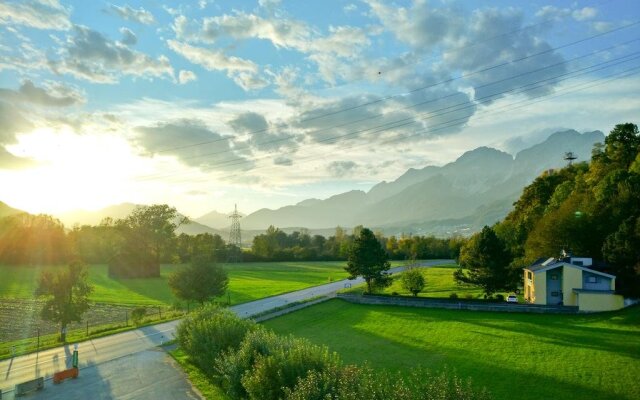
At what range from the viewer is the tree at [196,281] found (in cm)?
5391

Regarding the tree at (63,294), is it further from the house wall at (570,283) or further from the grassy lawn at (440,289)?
the house wall at (570,283)

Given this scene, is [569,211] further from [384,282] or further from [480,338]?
[480,338]

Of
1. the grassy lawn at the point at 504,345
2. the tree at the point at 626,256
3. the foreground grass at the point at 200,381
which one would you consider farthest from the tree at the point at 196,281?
the tree at the point at 626,256

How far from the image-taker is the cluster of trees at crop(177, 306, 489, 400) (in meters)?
14.7

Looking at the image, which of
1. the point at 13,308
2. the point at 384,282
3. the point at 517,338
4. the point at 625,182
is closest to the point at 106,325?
the point at 13,308

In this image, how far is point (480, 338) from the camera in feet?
125

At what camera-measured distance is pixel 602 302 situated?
1833 inches

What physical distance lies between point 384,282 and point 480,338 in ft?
100.0

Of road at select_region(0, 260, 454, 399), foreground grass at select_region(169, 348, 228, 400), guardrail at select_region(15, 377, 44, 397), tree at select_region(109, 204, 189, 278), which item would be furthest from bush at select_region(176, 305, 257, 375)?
tree at select_region(109, 204, 189, 278)

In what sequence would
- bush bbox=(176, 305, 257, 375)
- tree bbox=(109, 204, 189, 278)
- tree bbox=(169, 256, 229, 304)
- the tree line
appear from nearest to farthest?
1. bush bbox=(176, 305, 257, 375)
2. tree bbox=(169, 256, 229, 304)
3. tree bbox=(109, 204, 189, 278)
4. the tree line

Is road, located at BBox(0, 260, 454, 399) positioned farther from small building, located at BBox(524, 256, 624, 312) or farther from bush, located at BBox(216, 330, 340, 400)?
small building, located at BBox(524, 256, 624, 312)

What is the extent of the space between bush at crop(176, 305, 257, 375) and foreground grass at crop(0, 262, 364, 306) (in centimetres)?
2976

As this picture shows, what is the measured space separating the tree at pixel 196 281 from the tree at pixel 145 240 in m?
55.2

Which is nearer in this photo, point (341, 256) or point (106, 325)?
point (106, 325)
